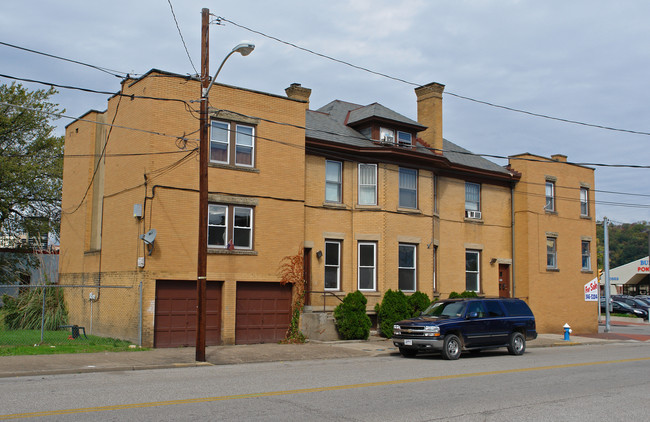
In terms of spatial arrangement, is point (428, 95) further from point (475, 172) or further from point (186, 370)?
point (186, 370)

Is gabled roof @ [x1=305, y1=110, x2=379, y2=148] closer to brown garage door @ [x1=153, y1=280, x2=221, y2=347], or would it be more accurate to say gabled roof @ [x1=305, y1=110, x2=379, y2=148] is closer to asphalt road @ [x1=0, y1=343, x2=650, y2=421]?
brown garage door @ [x1=153, y1=280, x2=221, y2=347]

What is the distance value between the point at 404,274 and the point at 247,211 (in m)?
7.29

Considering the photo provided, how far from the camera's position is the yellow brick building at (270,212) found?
19.3m

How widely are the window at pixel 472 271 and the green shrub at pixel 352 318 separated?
757 centimetres

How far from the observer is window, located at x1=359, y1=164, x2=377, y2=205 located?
24047mm

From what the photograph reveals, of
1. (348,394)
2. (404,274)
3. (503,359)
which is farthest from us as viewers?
(404,274)

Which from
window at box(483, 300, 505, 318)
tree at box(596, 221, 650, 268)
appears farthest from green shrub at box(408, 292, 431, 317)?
tree at box(596, 221, 650, 268)

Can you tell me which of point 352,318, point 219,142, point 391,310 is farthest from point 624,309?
point 219,142

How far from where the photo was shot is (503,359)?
17.7 meters

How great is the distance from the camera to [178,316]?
19172 mm

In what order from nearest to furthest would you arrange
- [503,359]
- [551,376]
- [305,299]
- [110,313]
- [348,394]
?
[348,394], [551,376], [503,359], [110,313], [305,299]

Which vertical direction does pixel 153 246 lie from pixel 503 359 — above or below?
above

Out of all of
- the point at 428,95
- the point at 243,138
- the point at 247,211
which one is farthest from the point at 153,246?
the point at 428,95

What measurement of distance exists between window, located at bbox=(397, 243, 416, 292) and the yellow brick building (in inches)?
2.1
